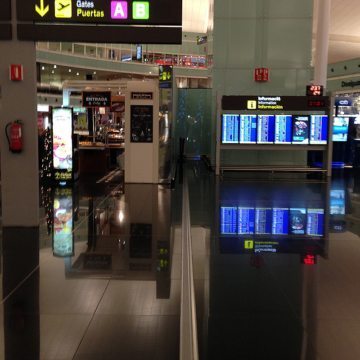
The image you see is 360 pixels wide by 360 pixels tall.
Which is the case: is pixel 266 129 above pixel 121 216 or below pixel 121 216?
above

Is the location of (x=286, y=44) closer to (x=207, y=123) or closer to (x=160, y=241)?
(x=207, y=123)

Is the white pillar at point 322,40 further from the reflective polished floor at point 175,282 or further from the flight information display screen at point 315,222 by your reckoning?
the flight information display screen at point 315,222

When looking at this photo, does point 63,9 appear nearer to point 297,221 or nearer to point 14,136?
point 14,136

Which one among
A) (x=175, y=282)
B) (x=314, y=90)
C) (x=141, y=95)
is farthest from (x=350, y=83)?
(x=175, y=282)

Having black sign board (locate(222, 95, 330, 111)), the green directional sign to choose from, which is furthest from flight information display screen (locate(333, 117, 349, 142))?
the green directional sign

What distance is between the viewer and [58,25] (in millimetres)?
7375

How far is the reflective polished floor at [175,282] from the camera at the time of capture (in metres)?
3.89

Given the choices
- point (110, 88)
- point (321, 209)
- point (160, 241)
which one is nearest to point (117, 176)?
point (110, 88)

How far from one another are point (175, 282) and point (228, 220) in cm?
358

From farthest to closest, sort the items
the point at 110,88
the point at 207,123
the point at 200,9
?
the point at 200,9, the point at 207,123, the point at 110,88

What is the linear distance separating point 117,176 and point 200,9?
29851 millimetres

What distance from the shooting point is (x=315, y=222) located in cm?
891

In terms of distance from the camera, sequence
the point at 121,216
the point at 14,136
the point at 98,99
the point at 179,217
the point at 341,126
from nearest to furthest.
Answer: the point at 14,136
the point at 121,216
the point at 179,217
the point at 98,99
the point at 341,126

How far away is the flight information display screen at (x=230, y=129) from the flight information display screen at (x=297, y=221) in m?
6.77
